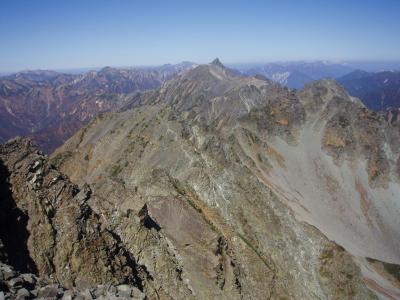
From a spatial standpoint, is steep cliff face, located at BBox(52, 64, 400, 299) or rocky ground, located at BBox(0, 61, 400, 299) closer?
rocky ground, located at BBox(0, 61, 400, 299)

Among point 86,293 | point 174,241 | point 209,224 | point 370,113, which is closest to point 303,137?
point 370,113

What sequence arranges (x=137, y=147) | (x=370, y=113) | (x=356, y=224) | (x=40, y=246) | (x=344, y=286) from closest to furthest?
(x=40, y=246), (x=344, y=286), (x=137, y=147), (x=356, y=224), (x=370, y=113)

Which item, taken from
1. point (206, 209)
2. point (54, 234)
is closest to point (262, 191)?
point (206, 209)

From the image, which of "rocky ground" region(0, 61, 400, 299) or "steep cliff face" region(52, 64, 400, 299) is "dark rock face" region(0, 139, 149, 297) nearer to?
"rocky ground" region(0, 61, 400, 299)

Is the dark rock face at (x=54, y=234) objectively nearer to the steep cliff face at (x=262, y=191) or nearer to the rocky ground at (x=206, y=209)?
the rocky ground at (x=206, y=209)

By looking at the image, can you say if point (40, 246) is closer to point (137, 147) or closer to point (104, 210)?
point (104, 210)

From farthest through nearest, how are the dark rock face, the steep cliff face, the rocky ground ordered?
the steep cliff face
the rocky ground
the dark rock face

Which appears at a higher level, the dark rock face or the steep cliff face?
the dark rock face

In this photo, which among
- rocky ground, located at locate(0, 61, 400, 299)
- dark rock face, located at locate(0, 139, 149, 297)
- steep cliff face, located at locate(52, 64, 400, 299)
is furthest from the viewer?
steep cliff face, located at locate(52, 64, 400, 299)

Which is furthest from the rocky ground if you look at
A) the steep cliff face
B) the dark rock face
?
the steep cliff face
